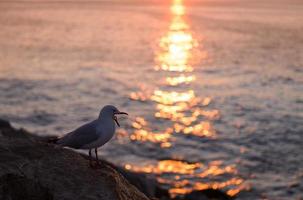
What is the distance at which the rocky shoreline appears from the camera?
7699 millimetres

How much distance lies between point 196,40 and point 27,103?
52333 millimetres

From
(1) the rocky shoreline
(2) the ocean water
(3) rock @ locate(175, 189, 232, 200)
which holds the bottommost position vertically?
(2) the ocean water

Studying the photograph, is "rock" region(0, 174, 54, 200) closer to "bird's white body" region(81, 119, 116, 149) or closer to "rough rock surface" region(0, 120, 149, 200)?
"rough rock surface" region(0, 120, 149, 200)

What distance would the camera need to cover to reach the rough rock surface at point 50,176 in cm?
770

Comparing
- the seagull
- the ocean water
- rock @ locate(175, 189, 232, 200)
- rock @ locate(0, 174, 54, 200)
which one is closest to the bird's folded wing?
the seagull

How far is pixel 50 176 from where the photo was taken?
27.1ft

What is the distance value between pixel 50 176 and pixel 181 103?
31605mm

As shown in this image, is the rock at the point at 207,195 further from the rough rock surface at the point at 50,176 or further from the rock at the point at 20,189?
the rock at the point at 20,189

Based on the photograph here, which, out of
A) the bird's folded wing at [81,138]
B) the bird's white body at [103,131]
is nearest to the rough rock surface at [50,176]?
the bird's folded wing at [81,138]

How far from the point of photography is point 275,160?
26125mm

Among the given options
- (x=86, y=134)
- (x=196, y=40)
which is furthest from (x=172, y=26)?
(x=86, y=134)

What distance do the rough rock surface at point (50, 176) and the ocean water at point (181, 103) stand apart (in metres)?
13.0

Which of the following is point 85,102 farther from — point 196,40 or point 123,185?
point 196,40

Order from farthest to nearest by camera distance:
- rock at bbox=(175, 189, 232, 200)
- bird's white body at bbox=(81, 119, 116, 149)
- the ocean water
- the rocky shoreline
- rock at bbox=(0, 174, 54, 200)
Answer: the ocean water
rock at bbox=(175, 189, 232, 200)
bird's white body at bbox=(81, 119, 116, 149)
the rocky shoreline
rock at bbox=(0, 174, 54, 200)
